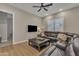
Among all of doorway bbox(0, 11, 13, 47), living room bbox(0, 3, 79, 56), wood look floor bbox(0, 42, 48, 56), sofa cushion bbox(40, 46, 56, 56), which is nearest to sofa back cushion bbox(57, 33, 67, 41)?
living room bbox(0, 3, 79, 56)

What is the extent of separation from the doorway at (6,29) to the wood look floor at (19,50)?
118mm

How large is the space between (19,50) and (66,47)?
3.49 ft

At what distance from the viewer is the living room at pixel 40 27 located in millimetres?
2135

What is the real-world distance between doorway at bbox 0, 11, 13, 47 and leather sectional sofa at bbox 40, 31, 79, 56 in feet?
2.77

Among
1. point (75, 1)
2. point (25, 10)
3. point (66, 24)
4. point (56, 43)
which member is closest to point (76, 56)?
point (56, 43)

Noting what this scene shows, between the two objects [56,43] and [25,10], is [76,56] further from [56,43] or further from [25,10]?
[25,10]

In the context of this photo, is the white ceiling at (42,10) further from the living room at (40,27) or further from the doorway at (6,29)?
the doorway at (6,29)

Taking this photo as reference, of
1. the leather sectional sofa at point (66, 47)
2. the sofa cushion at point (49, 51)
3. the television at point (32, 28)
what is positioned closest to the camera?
the leather sectional sofa at point (66, 47)

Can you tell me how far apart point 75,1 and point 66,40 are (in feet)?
2.92

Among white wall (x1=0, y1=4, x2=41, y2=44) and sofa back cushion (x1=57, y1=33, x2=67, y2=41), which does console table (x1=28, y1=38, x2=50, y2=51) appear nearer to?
white wall (x1=0, y1=4, x2=41, y2=44)

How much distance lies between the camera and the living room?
7.00 ft

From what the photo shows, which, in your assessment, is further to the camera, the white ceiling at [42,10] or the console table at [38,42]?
the console table at [38,42]

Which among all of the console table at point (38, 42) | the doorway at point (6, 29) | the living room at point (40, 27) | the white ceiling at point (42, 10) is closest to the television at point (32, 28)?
the living room at point (40, 27)

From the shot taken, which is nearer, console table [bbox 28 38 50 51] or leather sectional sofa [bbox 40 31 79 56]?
leather sectional sofa [bbox 40 31 79 56]
